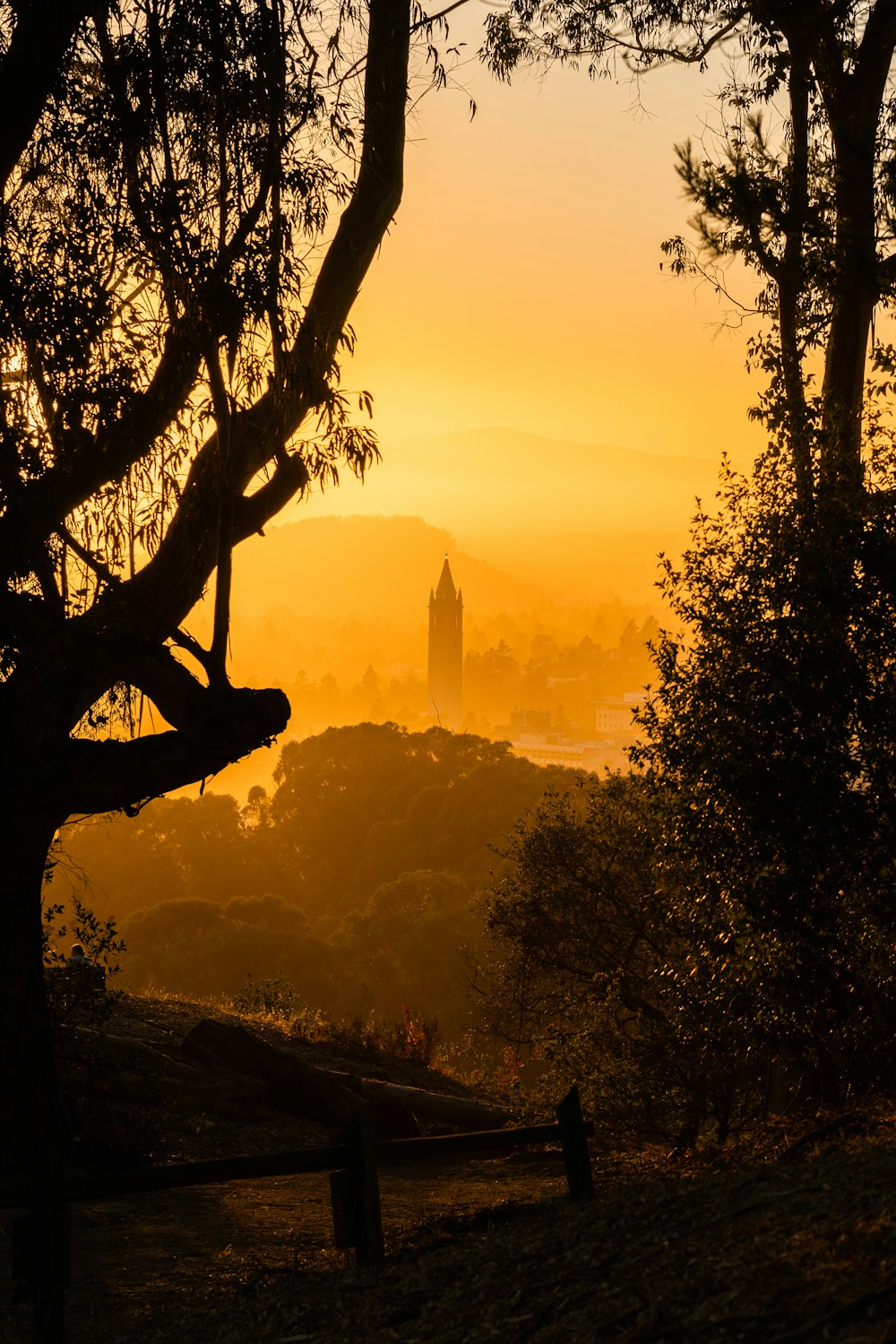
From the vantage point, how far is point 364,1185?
280 inches

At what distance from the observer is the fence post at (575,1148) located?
8125 mm

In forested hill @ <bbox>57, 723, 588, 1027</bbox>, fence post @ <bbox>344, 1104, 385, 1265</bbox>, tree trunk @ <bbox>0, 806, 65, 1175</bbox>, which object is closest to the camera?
fence post @ <bbox>344, 1104, 385, 1265</bbox>

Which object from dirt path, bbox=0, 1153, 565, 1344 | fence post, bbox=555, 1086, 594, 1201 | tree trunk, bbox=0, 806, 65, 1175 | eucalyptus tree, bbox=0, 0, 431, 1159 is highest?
eucalyptus tree, bbox=0, 0, 431, 1159

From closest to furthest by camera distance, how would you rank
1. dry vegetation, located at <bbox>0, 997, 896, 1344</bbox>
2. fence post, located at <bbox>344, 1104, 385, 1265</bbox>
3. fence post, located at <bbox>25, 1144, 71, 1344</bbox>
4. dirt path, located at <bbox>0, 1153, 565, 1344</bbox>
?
1. dry vegetation, located at <bbox>0, 997, 896, 1344</bbox>
2. fence post, located at <bbox>25, 1144, 71, 1344</bbox>
3. dirt path, located at <bbox>0, 1153, 565, 1344</bbox>
4. fence post, located at <bbox>344, 1104, 385, 1265</bbox>

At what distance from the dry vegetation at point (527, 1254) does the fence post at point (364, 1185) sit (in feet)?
0.70

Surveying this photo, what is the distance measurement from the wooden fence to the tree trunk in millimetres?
2691

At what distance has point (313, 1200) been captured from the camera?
1025cm

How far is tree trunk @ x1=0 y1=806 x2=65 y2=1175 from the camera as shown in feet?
30.6

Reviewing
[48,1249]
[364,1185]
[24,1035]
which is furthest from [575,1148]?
[24,1035]

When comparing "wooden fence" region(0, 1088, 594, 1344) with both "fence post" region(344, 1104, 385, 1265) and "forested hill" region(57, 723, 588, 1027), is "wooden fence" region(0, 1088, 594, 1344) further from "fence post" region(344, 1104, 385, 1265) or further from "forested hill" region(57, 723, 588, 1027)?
"forested hill" region(57, 723, 588, 1027)

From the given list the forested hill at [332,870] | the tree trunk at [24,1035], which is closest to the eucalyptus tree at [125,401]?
the tree trunk at [24,1035]

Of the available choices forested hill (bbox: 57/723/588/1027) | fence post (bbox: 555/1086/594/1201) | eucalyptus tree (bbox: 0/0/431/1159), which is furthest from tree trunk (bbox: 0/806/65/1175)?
forested hill (bbox: 57/723/588/1027)

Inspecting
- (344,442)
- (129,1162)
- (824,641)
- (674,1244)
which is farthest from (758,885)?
(129,1162)

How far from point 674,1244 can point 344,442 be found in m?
7.16
